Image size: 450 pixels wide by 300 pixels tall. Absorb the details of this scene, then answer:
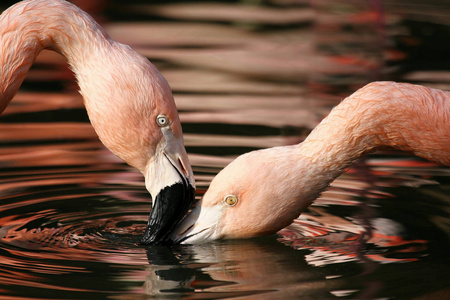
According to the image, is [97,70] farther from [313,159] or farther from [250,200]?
[313,159]

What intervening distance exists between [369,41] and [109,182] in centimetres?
588

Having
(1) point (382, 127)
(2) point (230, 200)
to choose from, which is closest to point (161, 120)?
(2) point (230, 200)

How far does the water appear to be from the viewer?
3686 mm

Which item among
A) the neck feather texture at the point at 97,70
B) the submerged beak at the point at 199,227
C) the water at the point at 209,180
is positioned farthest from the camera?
the submerged beak at the point at 199,227

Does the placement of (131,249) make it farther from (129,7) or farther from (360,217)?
(129,7)

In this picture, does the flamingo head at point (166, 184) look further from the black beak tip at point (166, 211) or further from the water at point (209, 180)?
the water at point (209, 180)

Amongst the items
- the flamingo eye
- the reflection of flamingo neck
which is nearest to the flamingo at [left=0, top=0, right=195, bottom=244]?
the flamingo eye

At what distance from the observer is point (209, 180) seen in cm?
520

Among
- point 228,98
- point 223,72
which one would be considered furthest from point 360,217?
point 223,72

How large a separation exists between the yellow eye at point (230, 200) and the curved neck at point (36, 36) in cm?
97

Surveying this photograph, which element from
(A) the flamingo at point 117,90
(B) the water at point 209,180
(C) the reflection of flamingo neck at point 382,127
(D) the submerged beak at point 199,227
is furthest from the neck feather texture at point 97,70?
(C) the reflection of flamingo neck at point 382,127

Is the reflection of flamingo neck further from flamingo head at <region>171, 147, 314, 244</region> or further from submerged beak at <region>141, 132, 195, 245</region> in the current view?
submerged beak at <region>141, 132, 195, 245</region>

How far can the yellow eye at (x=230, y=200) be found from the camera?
4070 millimetres

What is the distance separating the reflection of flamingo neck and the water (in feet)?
1.50
